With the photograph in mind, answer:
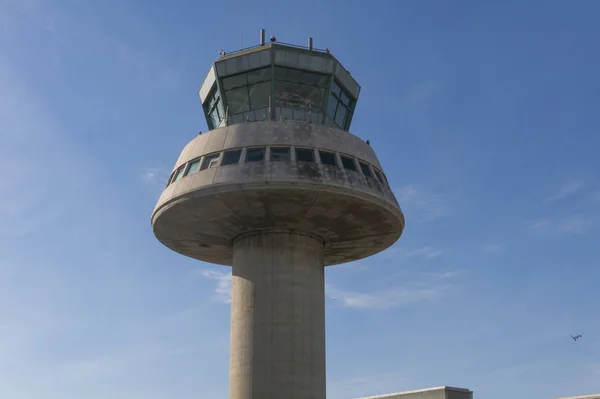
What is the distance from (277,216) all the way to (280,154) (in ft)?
A: 10.3

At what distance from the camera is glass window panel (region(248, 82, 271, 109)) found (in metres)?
35.7

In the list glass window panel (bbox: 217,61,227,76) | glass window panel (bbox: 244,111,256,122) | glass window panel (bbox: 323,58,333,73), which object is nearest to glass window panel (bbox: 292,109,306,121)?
glass window panel (bbox: 244,111,256,122)

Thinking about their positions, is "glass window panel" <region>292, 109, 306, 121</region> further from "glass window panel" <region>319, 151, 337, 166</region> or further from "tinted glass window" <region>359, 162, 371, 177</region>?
"tinted glass window" <region>359, 162, 371, 177</region>

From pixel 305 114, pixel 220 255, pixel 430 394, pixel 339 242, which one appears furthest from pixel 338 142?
pixel 430 394

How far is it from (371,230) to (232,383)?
1028 centimetres

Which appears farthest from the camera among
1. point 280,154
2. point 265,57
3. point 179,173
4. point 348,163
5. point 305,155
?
point 265,57

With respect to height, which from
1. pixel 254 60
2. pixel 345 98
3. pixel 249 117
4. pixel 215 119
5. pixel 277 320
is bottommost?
pixel 277 320

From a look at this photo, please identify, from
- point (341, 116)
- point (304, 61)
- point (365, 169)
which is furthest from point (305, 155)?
point (341, 116)

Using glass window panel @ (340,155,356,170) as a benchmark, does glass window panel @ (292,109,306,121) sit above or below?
above

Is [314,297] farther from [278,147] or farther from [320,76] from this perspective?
[320,76]

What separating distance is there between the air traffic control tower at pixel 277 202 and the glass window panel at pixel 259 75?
0.06 metres

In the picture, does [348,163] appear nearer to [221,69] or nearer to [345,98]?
[345,98]

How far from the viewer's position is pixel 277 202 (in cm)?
3195

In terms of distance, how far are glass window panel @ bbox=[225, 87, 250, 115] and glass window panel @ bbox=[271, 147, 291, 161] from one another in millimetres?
5041
